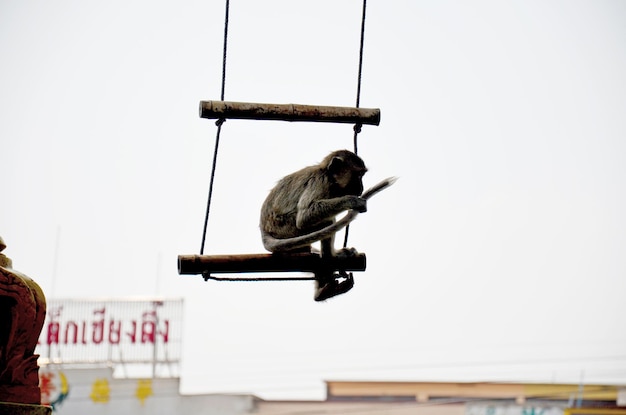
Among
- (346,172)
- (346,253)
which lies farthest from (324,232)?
(346,172)

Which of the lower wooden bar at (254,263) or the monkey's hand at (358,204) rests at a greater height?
the monkey's hand at (358,204)

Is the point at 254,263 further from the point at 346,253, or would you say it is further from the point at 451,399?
the point at 451,399

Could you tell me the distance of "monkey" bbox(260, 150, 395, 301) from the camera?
605 cm

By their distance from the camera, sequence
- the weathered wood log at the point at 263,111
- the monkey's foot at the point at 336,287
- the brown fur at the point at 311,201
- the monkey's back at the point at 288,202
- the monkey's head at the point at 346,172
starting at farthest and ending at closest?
the monkey's back at the point at 288,202 < the monkey's head at the point at 346,172 < the brown fur at the point at 311,201 < the monkey's foot at the point at 336,287 < the weathered wood log at the point at 263,111

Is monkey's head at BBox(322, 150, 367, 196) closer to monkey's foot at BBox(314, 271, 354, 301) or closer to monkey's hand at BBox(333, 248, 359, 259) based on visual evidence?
monkey's hand at BBox(333, 248, 359, 259)

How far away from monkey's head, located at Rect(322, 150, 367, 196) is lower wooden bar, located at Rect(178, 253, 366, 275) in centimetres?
91

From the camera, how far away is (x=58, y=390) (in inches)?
1253

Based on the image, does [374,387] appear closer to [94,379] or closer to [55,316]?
[94,379]

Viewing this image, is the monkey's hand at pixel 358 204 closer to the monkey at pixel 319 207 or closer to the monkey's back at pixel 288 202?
the monkey at pixel 319 207

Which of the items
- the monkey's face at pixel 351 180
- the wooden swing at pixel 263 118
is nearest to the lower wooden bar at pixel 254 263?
the wooden swing at pixel 263 118

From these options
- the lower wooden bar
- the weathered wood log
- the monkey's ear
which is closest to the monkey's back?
the monkey's ear

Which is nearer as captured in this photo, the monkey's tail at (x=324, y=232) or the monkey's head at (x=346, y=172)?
the monkey's tail at (x=324, y=232)

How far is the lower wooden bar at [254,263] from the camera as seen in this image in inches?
214

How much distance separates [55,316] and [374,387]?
10.2 metres
